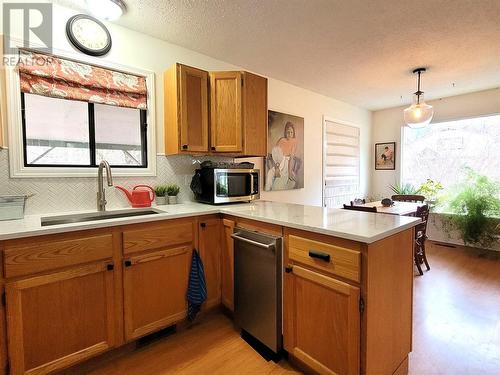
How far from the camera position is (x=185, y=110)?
86.0 inches

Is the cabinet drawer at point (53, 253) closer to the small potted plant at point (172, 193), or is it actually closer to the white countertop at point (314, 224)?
the white countertop at point (314, 224)

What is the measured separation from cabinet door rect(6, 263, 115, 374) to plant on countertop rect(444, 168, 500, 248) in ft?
15.2

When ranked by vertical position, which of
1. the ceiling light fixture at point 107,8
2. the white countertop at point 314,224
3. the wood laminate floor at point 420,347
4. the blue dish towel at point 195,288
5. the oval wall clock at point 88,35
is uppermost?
the ceiling light fixture at point 107,8

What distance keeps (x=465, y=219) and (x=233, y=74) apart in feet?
13.0

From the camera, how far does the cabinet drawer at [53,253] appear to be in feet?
4.17

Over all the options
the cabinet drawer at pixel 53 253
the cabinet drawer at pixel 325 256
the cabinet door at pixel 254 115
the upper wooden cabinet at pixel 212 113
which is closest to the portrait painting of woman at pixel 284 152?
the cabinet door at pixel 254 115

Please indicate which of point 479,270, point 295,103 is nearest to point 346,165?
point 295,103

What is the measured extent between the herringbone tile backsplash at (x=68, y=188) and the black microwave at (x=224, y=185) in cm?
30

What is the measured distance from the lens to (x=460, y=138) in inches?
162

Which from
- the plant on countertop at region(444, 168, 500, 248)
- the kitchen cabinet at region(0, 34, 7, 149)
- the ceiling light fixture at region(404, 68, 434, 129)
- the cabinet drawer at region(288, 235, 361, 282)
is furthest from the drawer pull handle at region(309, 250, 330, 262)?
the plant on countertop at region(444, 168, 500, 248)

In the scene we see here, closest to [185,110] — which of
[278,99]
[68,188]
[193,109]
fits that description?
[193,109]

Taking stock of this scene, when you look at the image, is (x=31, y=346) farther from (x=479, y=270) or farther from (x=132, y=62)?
(x=479, y=270)

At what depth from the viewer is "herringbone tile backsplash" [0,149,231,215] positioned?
5.56ft

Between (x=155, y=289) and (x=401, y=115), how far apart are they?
197 inches
